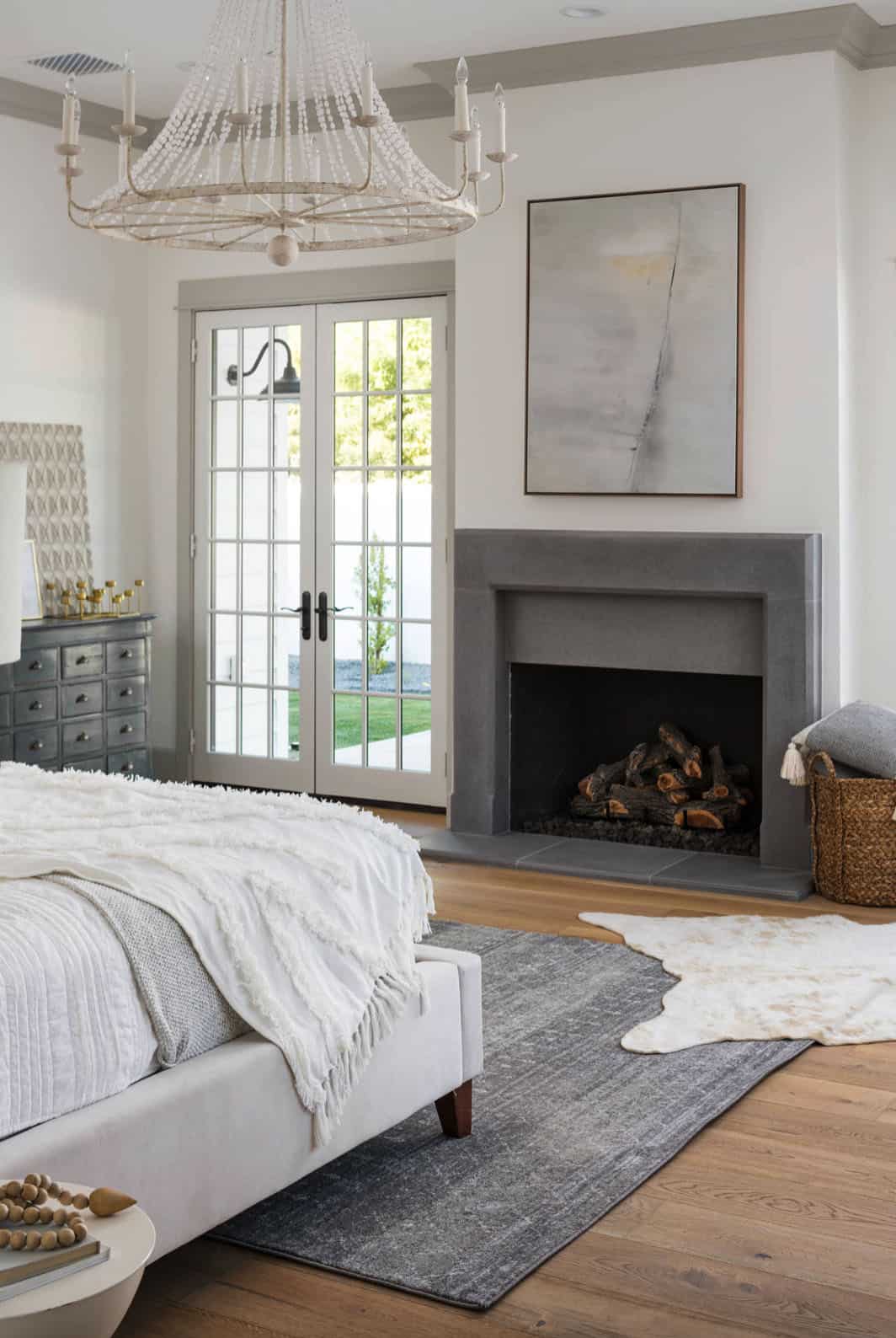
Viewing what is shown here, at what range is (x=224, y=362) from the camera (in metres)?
7.12

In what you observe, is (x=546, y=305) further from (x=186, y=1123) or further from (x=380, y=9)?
(x=186, y=1123)

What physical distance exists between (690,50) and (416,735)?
9.78 ft

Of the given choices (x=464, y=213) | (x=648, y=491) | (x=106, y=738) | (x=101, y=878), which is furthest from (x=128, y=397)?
(x=101, y=878)

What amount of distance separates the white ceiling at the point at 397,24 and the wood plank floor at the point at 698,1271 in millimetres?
3725

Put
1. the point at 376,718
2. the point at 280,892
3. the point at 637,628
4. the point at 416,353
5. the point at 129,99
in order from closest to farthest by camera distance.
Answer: the point at 280,892
the point at 129,99
the point at 637,628
the point at 416,353
the point at 376,718

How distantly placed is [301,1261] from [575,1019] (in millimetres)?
1450

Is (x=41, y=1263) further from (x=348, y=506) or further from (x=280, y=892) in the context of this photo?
(x=348, y=506)

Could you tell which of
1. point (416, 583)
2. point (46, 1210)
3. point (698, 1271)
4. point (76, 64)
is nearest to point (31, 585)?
point (416, 583)

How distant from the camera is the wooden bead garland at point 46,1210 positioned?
1691 millimetres

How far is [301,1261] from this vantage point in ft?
8.72

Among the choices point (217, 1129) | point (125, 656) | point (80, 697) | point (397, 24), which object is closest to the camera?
point (217, 1129)

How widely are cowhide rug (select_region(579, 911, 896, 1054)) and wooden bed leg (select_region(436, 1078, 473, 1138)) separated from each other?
26.7 inches

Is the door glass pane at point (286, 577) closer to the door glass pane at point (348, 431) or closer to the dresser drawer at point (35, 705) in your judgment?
the door glass pane at point (348, 431)

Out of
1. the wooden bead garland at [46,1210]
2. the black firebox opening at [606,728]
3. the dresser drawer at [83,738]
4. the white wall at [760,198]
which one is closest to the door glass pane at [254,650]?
the dresser drawer at [83,738]
